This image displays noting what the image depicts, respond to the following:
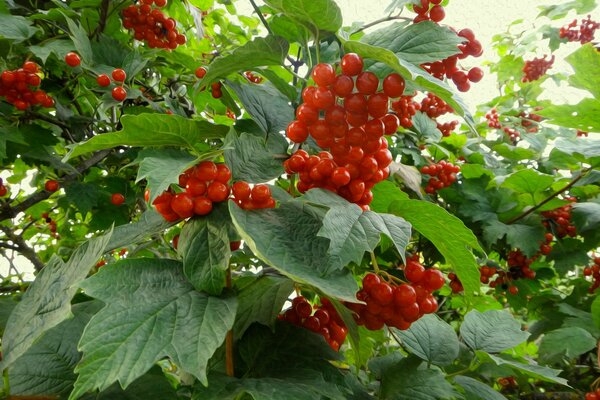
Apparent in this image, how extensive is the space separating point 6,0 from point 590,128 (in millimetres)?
2262

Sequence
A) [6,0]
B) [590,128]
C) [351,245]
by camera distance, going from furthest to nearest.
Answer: [6,0] < [590,128] < [351,245]

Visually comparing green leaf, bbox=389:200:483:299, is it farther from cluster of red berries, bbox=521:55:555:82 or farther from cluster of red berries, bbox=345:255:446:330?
cluster of red berries, bbox=521:55:555:82

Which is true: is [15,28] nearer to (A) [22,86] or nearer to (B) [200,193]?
(A) [22,86]

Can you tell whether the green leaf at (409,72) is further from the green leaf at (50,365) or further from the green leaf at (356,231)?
the green leaf at (50,365)

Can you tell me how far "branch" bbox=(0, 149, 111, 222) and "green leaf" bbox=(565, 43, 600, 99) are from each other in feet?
6.22

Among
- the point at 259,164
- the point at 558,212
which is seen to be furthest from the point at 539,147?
the point at 259,164

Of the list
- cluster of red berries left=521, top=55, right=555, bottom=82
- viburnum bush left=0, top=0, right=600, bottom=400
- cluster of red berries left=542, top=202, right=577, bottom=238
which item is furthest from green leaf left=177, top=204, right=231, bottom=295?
cluster of red berries left=521, top=55, right=555, bottom=82

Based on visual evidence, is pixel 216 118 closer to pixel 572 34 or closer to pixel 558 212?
pixel 558 212

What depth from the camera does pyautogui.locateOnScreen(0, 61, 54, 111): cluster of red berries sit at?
1.78 metres

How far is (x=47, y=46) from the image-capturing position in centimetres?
172

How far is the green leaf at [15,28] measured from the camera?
1536 millimetres

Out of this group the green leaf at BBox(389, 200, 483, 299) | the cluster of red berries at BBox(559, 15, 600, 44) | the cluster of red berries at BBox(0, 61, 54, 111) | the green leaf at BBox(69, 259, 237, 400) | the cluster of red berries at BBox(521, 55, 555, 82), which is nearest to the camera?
the green leaf at BBox(69, 259, 237, 400)

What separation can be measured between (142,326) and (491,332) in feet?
3.41

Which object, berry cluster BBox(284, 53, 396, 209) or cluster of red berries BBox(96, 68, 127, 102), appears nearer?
berry cluster BBox(284, 53, 396, 209)
